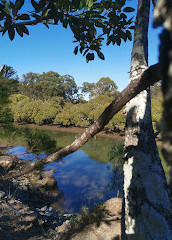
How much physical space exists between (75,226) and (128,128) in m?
4.14

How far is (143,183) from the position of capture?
0.78 m

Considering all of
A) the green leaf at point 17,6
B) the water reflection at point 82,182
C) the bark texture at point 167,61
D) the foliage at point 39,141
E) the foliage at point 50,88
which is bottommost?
the water reflection at point 82,182

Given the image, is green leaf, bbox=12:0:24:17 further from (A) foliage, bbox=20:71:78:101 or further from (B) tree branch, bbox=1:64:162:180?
(A) foliage, bbox=20:71:78:101

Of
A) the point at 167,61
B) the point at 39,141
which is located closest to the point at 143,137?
the point at 167,61

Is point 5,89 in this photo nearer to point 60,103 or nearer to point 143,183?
point 143,183

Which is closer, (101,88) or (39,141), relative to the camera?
(39,141)

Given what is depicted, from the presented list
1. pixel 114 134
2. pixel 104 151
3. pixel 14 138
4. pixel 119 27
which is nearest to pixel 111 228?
pixel 14 138

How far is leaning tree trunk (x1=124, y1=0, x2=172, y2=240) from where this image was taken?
689mm

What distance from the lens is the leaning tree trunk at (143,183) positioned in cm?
69

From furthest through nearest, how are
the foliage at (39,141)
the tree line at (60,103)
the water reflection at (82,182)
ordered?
the tree line at (60,103)
the water reflection at (82,182)
the foliage at (39,141)

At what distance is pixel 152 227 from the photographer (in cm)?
67

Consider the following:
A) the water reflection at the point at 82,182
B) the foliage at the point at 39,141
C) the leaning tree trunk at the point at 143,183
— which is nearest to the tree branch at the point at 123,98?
the leaning tree trunk at the point at 143,183

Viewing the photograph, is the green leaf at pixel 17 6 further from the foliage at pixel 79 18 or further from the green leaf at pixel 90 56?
the green leaf at pixel 90 56

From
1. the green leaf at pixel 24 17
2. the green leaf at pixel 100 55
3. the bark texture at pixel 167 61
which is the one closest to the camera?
the bark texture at pixel 167 61
